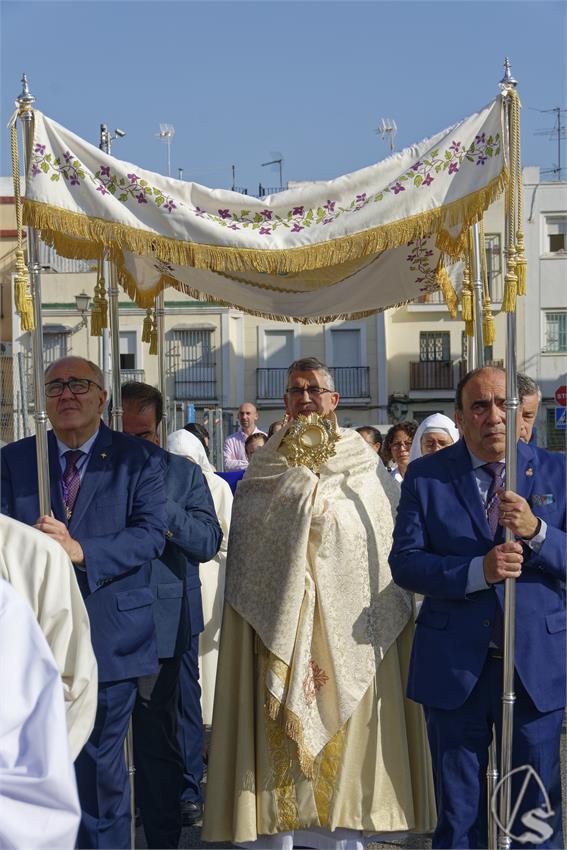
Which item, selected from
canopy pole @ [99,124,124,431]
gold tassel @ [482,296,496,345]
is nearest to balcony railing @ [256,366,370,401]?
canopy pole @ [99,124,124,431]

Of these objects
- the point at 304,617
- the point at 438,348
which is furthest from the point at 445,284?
the point at 438,348

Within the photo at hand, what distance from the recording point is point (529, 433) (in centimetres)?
650

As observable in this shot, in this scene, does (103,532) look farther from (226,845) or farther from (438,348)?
(438,348)

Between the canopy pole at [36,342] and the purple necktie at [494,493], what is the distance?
1.69 meters

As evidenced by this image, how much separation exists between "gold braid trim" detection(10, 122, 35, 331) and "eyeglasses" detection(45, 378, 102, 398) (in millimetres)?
275

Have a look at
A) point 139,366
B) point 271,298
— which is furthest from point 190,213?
point 139,366

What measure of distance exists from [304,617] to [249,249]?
166 centimetres

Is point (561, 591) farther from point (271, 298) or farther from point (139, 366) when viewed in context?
point (139, 366)

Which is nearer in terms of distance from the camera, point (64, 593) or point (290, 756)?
point (64, 593)

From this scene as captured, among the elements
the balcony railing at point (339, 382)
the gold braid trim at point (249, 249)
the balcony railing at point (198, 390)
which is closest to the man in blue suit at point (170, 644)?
the gold braid trim at point (249, 249)

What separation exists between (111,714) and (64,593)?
1506 mm

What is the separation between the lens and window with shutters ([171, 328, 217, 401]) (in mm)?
42594

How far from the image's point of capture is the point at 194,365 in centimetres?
4278

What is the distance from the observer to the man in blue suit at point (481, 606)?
476 centimetres
